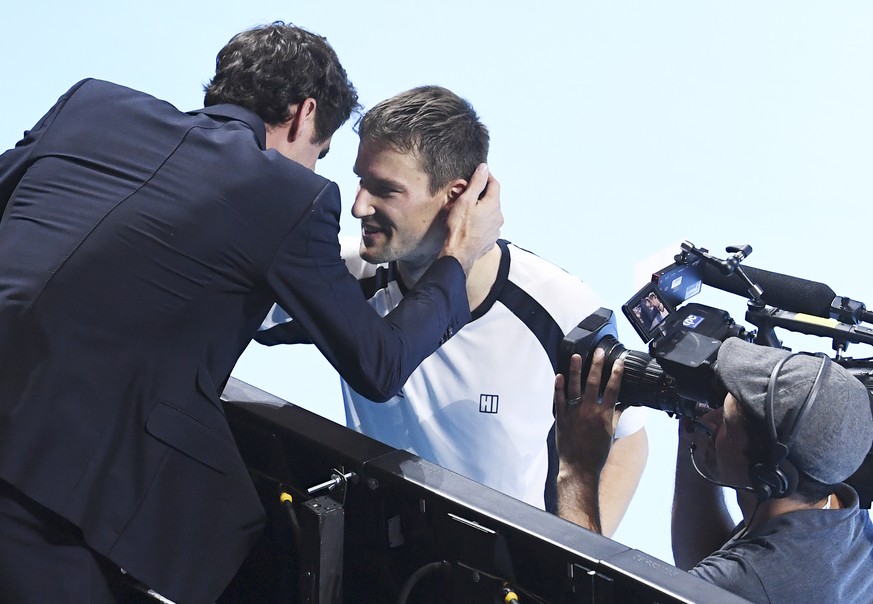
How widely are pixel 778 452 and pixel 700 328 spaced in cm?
27

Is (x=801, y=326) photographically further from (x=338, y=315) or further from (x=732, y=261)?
(x=338, y=315)

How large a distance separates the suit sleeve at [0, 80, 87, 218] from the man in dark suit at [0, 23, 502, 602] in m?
0.02

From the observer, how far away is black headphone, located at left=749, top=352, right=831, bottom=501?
4.18 feet

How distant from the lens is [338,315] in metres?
1.41

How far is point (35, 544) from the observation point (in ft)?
4.27

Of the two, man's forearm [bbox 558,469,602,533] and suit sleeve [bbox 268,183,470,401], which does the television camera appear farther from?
suit sleeve [bbox 268,183,470,401]

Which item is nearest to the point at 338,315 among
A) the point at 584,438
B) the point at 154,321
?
the point at 154,321

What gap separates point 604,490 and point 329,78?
945mm

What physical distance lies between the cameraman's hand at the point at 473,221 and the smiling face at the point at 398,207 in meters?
0.11

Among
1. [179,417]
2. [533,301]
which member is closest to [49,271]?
[179,417]

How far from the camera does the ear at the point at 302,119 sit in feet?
5.40

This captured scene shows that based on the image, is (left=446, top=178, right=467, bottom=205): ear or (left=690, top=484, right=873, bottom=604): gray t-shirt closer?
(left=690, top=484, right=873, bottom=604): gray t-shirt

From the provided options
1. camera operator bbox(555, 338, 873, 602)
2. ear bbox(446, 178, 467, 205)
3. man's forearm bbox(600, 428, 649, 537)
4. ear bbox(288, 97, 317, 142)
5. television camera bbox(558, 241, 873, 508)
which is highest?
ear bbox(288, 97, 317, 142)

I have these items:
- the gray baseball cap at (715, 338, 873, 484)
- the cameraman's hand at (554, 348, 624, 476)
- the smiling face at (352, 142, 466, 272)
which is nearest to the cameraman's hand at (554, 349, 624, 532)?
the cameraman's hand at (554, 348, 624, 476)
